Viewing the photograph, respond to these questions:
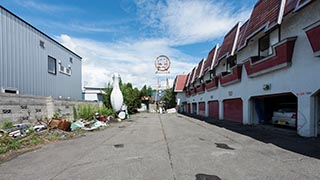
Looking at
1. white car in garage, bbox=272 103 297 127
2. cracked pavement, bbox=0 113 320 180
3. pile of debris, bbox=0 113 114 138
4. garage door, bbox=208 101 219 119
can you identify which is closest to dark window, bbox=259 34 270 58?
white car in garage, bbox=272 103 297 127

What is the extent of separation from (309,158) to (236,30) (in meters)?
14.7

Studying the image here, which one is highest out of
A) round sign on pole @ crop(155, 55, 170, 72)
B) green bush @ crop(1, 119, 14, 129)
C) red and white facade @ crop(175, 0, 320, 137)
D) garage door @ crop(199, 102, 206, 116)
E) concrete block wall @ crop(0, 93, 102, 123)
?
round sign on pole @ crop(155, 55, 170, 72)

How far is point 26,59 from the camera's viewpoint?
15.5m

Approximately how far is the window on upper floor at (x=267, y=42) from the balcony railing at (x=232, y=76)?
2.93m

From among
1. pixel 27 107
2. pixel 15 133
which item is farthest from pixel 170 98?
pixel 15 133

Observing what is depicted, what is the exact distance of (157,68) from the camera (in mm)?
49938

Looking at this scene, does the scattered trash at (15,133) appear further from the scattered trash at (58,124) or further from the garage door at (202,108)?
the garage door at (202,108)

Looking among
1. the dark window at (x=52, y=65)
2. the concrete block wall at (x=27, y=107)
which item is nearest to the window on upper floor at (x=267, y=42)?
the concrete block wall at (x=27, y=107)

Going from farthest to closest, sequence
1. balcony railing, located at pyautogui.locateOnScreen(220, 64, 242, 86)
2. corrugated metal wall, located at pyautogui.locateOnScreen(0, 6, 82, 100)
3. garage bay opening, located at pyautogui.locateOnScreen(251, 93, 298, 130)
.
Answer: balcony railing, located at pyautogui.locateOnScreen(220, 64, 242, 86)
corrugated metal wall, located at pyautogui.locateOnScreen(0, 6, 82, 100)
garage bay opening, located at pyautogui.locateOnScreen(251, 93, 298, 130)

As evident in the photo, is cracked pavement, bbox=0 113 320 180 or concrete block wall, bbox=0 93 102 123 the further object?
concrete block wall, bbox=0 93 102 123

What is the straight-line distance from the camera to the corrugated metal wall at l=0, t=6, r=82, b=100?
13.3 metres

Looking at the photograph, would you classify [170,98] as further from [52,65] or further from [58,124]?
[58,124]

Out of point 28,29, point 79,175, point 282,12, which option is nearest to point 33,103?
point 28,29

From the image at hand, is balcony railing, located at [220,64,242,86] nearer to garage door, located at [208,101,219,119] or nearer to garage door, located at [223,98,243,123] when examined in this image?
garage door, located at [223,98,243,123]
